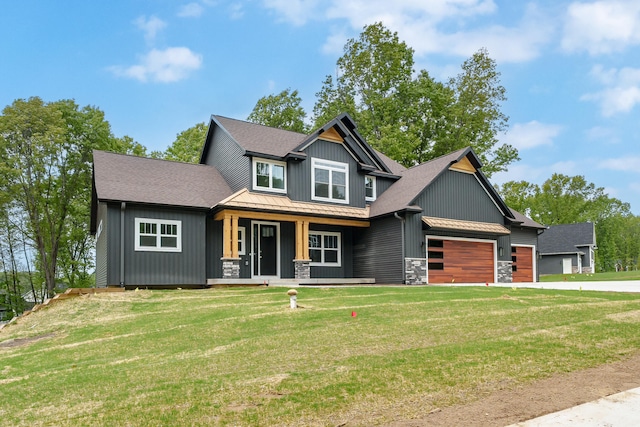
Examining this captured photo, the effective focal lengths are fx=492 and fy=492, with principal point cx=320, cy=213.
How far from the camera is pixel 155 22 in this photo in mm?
21531

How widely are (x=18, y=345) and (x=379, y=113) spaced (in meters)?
30.2

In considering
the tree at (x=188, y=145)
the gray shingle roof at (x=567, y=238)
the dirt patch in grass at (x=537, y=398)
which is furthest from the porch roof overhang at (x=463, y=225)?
the gray shingle roof at (x=567, y=238)

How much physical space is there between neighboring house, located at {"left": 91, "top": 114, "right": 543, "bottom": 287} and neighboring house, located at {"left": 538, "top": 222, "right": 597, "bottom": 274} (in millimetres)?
29234

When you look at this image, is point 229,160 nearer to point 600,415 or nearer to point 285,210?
point 285,210

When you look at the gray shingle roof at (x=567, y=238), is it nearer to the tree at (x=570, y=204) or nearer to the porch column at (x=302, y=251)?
the tree at (x=570, y=204)

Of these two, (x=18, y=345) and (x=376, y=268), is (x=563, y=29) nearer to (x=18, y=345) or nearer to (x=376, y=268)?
(x=376, y=268)

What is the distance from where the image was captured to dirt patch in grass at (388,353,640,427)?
4.45m

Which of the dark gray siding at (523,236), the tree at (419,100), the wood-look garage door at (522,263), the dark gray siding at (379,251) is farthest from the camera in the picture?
the tree at (419,100)

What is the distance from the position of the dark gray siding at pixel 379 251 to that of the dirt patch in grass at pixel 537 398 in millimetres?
13830

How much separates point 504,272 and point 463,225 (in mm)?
3713

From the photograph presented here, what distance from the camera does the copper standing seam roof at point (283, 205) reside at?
17.9 m

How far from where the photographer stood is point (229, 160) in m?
20.8

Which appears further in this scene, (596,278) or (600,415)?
(596,278)

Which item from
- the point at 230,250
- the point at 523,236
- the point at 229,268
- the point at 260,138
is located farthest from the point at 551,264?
the point at 229,268
